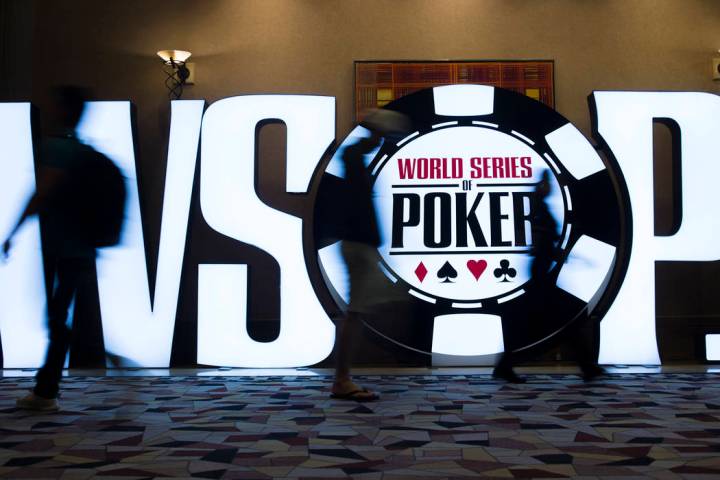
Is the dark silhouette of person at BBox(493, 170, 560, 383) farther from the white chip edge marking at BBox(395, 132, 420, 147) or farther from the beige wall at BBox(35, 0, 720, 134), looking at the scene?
the beige wall at BBox(35, 0, 720, 134)

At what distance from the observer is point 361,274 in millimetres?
3059

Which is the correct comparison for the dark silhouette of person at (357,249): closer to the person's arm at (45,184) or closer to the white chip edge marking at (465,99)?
the person's arm at (45,184)

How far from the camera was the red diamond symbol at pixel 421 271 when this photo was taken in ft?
14.5

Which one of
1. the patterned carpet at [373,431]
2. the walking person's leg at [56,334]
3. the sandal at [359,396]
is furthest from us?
the sandal at [359,396]

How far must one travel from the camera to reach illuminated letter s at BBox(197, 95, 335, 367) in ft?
13.7

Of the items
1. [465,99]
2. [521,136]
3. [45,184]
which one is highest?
[465,99]

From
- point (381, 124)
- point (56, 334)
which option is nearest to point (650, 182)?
point (381, 124)

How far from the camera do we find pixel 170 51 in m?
4.80

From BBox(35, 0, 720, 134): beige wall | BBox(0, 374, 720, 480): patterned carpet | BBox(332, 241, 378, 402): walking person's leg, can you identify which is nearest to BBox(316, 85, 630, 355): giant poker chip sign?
BBox(35, 0, 720, 134): beige wall

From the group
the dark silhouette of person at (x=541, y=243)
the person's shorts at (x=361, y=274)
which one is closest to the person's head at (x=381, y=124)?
the person's shorts at (x=361, y=274)

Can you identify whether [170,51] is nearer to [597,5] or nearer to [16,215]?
[16,215]

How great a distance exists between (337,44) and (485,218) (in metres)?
1.56

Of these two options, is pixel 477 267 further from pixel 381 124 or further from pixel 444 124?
pixel 381 124

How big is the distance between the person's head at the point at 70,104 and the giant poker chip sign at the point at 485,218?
65.9 inches
